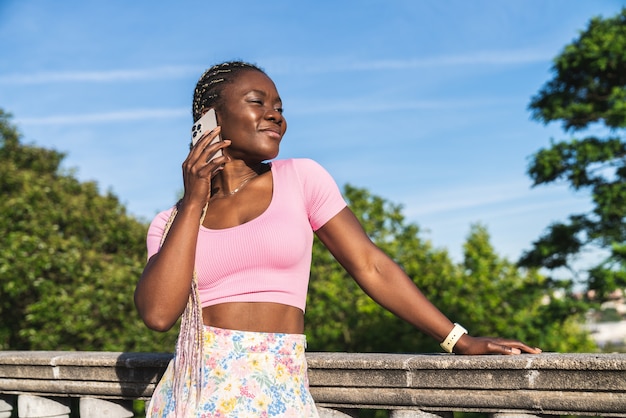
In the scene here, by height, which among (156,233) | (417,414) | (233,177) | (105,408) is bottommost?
(417,414)

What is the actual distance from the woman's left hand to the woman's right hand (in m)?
1.09

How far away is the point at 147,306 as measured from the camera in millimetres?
2301

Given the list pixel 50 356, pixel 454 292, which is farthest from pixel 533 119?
pixel 50 356

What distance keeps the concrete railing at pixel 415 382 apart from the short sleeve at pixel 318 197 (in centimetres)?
59

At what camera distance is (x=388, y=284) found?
258 centimetres

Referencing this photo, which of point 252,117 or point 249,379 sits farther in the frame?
point 252,117

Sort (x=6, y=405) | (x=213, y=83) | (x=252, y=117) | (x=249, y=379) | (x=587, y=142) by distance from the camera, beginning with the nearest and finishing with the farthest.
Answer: (x=249, y=379) < (x=252, y=117) < (x=213, y=83) < (x=6, y=405) < (x=587, y=142)

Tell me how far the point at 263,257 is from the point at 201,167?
0.38 metres

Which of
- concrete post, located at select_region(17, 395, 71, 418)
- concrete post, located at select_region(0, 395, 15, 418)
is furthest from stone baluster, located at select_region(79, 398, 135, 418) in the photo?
concrete post, located at select_region(0, 395, 15, 418)

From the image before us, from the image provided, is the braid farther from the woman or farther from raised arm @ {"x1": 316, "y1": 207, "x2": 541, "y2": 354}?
raised arm @ {"x1": 316, "y1": 207, "x2": 541, "y2": 354}

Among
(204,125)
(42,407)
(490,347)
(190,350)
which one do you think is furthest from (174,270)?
(42,407)

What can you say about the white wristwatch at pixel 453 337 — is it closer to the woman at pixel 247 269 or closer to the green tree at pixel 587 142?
the woman at pixel 247 269

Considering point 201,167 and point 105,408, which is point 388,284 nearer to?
point 201,167

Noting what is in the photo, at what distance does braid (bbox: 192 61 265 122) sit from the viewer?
2598 mm
